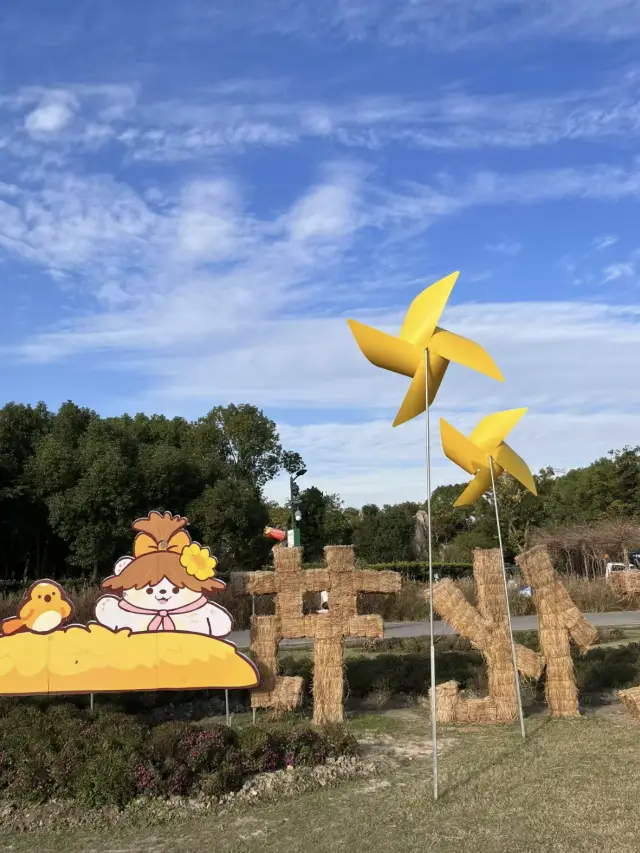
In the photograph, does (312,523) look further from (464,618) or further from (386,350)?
(386,350)

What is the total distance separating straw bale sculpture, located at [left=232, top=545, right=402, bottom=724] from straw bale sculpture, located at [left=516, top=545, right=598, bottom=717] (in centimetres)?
178

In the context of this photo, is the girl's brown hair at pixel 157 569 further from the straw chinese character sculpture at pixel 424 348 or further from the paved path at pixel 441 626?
the paved path at pixel 441 626

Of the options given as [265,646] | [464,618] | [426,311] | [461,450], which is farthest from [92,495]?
[426,311]

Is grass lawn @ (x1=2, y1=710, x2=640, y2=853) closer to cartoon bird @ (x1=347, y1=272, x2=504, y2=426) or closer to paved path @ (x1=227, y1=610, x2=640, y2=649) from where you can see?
cartoon bird @ (x1=347, y1=272, x2=504, y2=426)

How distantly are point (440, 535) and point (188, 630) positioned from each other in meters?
48.9

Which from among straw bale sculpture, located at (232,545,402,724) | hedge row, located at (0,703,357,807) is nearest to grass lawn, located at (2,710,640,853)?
hedge row, located at (0,703,357,807)

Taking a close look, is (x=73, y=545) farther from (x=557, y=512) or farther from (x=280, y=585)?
(x=557, y=512)

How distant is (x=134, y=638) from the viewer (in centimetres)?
885

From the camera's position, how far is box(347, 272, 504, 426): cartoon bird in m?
6.98

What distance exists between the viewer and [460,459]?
877 cm

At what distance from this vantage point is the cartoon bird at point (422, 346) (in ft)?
22.9

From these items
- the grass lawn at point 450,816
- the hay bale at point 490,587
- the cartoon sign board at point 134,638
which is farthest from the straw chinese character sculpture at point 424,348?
the cartoon sign board at point 134,638

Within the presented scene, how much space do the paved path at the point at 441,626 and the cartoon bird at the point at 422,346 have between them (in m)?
11.1

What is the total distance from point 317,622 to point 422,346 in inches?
151
